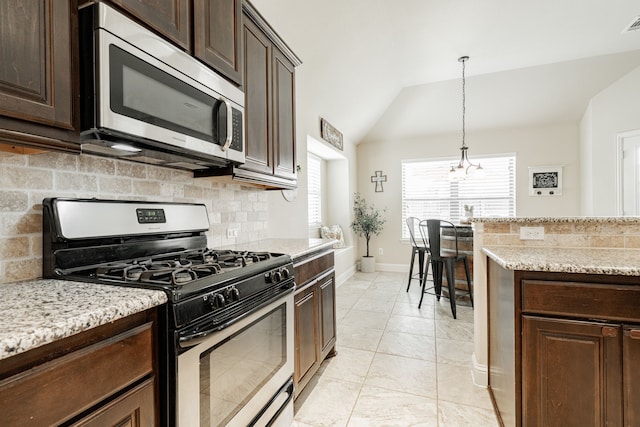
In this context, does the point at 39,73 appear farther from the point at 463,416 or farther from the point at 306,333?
the point at 463,416

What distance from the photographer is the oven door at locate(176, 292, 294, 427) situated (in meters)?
1.00

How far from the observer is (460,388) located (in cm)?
209

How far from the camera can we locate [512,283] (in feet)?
4.69

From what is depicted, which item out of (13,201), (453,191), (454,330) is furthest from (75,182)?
(453,191)

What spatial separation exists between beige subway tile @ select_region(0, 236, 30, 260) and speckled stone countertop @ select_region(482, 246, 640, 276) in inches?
74.5

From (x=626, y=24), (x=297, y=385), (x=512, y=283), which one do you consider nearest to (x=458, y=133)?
(x=626, y=24)

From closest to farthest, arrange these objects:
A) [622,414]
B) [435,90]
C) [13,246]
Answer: [13,246]
[622,414]
[435,90]

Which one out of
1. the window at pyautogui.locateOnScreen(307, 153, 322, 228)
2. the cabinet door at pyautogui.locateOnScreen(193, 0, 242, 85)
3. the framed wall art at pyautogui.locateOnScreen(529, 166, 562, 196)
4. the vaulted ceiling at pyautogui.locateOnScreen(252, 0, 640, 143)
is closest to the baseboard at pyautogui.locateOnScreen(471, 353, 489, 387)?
the cabinet door at pyautogui.locateOnScreen(193, 0, 242, 85)

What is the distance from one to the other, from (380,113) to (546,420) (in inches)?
185

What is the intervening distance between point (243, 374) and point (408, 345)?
187cm

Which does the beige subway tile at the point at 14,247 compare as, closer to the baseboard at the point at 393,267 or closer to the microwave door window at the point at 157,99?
the microwave door window at the point at 157,99

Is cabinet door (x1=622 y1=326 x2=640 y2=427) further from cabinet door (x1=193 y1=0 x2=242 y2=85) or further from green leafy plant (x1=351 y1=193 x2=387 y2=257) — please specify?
green leafy plant (x1=351 y1=193 x2=387 y2=257)

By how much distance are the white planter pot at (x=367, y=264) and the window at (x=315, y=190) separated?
3.79 feet

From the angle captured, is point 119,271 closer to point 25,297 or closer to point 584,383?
point 25,297
